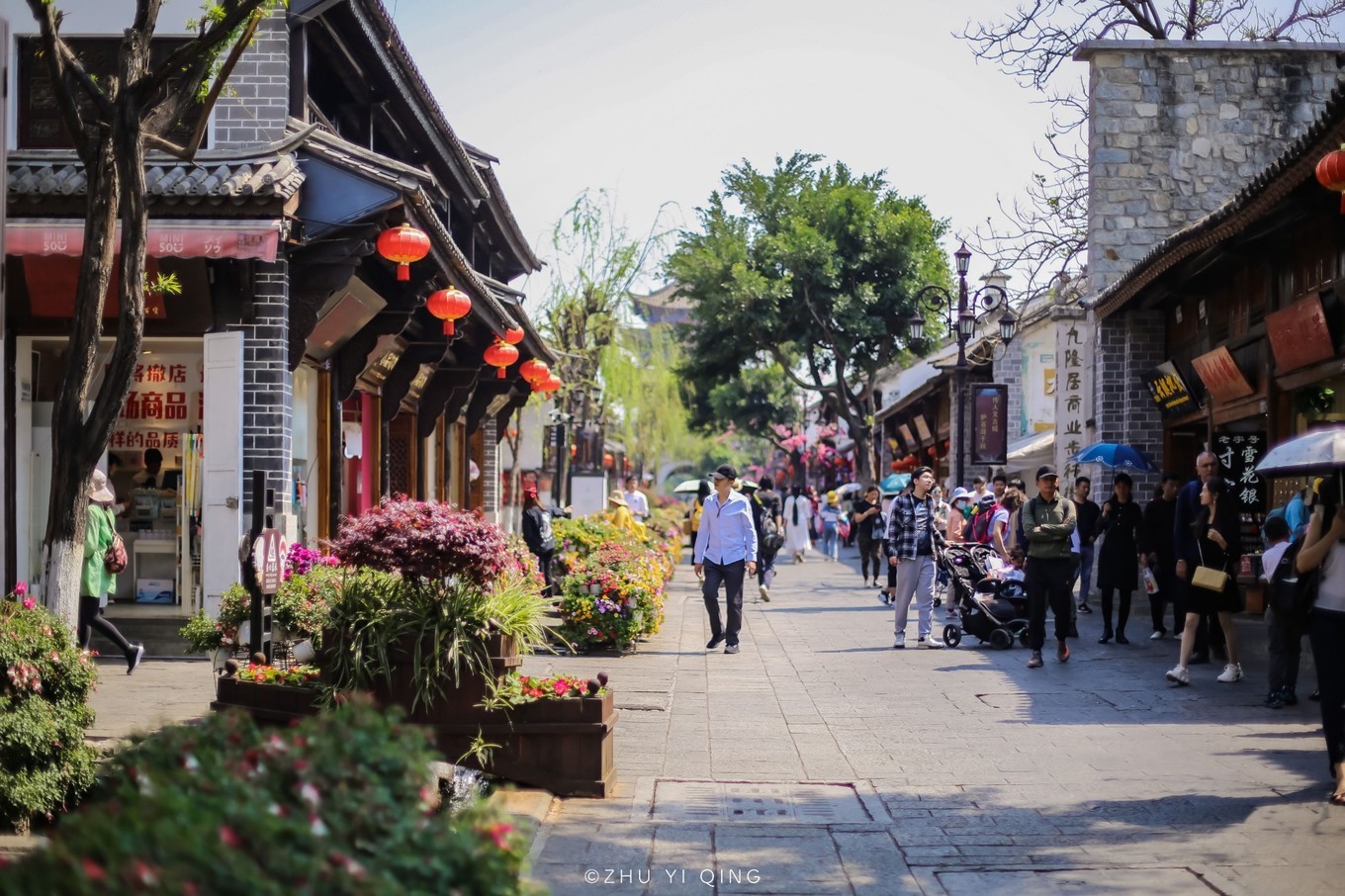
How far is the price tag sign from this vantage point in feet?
30.8

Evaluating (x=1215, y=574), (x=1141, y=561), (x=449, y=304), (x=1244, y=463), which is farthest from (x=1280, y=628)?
(x=449, y=304)

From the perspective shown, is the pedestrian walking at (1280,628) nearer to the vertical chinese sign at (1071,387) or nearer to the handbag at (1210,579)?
the handbag at (1210,579)

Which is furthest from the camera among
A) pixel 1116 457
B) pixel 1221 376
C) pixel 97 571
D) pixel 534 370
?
pixel 534 370

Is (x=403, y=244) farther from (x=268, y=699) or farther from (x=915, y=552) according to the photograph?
(x=268, y=699)

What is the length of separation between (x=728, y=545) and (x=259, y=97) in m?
6.00

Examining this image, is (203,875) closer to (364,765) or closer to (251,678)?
(364,765)

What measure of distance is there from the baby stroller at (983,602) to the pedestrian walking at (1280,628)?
12.0 feet

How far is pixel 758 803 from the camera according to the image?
23.2 ft

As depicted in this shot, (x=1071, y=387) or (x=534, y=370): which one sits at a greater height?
(x=534, y=370)

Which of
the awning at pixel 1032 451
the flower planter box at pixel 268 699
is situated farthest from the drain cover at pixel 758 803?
the awning at pixel 1032 451

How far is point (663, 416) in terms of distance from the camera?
43.2m

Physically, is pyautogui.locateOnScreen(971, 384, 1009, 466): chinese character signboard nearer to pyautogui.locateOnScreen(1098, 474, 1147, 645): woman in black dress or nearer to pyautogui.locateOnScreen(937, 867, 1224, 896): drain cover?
pyautogui.locateOnScreen(1098, 474, 1147, 645): woman in black dress

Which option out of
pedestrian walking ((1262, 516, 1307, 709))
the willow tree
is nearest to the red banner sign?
pedestrian walking ((1262, 516, 1307, 709))

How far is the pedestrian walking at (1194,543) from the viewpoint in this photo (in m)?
11.5
